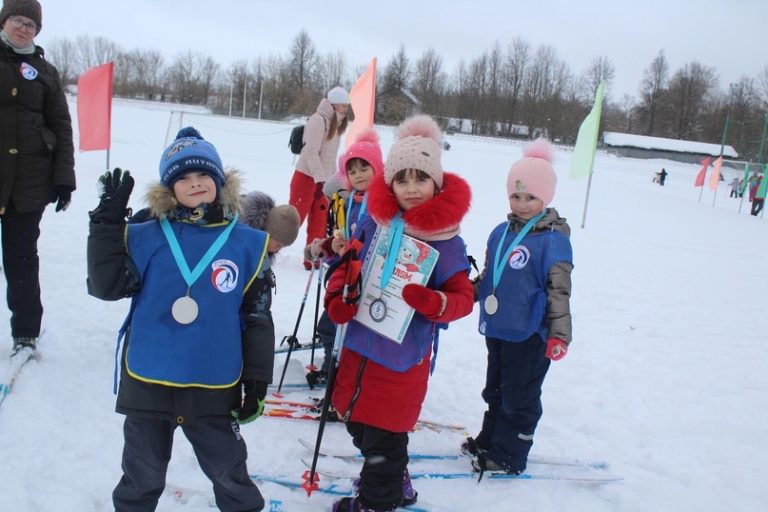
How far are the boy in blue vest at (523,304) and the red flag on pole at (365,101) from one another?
11.5ft

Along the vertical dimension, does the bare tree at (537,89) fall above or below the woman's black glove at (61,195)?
above

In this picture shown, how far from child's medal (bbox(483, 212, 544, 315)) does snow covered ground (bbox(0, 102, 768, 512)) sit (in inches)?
41.2

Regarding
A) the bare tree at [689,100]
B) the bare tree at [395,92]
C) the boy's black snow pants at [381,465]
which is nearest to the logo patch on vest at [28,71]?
the boy's black snow pants at [381,465]

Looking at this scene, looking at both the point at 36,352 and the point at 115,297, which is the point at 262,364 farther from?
the point at 36,352

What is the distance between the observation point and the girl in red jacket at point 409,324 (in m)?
2.44

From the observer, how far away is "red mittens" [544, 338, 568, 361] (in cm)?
278

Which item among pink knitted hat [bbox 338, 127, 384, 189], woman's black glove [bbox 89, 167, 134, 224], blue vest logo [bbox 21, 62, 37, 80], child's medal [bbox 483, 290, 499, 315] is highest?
blue vest logo [bbox 21, 62, 37, 80]

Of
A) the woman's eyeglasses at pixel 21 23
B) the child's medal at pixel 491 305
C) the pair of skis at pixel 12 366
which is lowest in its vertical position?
the pair of skis at pixel 12 366

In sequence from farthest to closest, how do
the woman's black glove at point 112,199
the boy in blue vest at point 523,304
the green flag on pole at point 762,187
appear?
the green flag on pole at point 762,187 < the boy in blue vest at point 523,304 < the woman's black glove at point 112,199

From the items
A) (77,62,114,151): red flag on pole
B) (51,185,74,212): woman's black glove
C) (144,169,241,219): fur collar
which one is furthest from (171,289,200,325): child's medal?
(77,62,114,151): red flag on pole

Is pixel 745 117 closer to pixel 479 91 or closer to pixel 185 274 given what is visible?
pixel 479 91

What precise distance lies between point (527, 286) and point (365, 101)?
429 centimetres

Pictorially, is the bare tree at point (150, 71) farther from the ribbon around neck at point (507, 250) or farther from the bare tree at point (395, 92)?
the ribbon around neck at point (507, 250)

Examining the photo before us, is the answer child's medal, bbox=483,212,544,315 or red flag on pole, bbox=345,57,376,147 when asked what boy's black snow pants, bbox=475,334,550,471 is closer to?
child's medal, bbox=483,212,544,315
